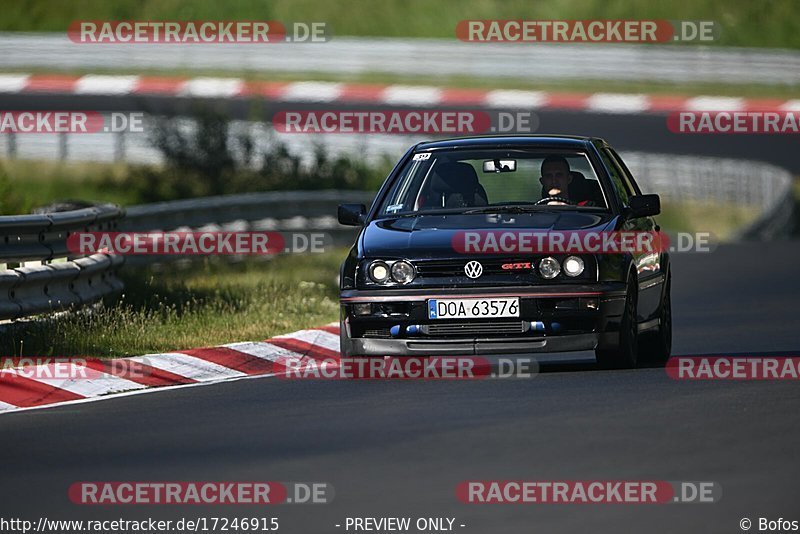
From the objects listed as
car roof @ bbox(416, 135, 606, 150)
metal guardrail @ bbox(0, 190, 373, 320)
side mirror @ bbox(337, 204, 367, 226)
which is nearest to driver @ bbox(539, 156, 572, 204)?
car roof @ bbox(416, 135, 606, 150)

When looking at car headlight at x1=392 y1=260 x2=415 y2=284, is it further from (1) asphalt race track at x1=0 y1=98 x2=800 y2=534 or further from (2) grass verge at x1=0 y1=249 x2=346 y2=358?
(2) grass verge at x1=0 y1=249 x2=346 y2=358

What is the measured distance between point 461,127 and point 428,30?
11.7 meters

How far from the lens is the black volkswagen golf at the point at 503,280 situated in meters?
11.8

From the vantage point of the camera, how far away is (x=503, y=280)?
11.9 meters

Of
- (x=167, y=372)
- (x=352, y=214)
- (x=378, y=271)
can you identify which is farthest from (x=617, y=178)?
(x=167, y=372)

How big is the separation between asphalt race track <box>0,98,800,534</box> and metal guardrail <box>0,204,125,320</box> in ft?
6.09

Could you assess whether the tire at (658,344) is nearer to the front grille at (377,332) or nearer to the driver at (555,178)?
the driver at (555,178)

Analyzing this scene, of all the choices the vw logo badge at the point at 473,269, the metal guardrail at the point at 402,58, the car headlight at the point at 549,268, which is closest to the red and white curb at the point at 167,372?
the vw logo badge at the point at 473,269

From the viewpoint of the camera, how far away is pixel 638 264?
12.6 meters

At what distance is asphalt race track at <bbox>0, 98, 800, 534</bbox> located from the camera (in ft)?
24.9

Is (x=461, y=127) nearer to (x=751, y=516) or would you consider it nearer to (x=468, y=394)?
(x=468, y=394)

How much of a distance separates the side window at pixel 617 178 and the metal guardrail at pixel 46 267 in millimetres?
3860

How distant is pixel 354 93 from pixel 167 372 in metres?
31.3

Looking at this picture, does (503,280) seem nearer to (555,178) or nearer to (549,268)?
(549,268)
